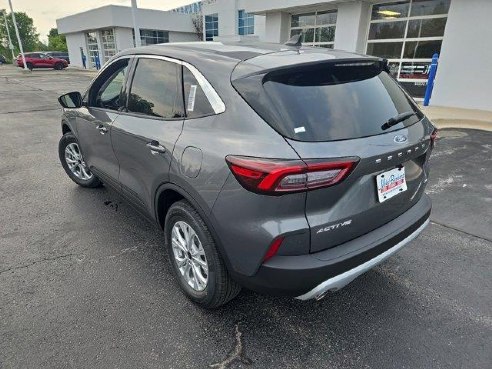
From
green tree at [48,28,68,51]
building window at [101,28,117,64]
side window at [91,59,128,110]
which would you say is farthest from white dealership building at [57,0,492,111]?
green tree at [48,28,68,51]

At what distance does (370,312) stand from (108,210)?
3058mm

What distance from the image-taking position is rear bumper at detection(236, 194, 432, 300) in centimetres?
193

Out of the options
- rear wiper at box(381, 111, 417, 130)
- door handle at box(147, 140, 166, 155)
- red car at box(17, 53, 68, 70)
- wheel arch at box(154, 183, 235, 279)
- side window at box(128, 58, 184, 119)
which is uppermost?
side window at box(128, 58, 184, 119)

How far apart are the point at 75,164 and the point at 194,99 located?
311 centimetres

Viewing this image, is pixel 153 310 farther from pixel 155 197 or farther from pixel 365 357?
pixel 365 357

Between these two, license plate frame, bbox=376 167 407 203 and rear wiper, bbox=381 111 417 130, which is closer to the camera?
license plate frame, bbox=376 167 407 203

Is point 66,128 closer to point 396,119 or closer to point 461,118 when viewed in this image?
point 396,119

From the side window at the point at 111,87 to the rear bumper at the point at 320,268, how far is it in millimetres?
2185

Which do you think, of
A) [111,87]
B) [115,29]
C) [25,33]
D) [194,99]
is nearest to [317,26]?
[111,87]

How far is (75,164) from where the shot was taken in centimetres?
475

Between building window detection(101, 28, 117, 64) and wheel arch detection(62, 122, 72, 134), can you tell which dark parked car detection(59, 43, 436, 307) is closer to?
wheel arch detection(62, 122, 72, 134)

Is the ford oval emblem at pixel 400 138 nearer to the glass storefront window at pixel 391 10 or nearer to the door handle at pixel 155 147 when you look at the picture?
the door handle at pixel 155 147

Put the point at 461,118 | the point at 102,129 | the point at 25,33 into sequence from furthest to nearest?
the point at 25,33 < the point at 461,118 < the point at 102,129

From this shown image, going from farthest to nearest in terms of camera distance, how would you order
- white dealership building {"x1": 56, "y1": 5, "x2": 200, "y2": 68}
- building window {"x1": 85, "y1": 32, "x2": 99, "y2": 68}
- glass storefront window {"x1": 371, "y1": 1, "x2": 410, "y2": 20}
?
building window {"x1": 85, "y1": 32, "x2": 99, "y2": 68}, white dealership building {"x1": 56, "y1": 5, "x2": 200, "y2": 68}, glass storefront window {"x1": 371, "y1": 1, "x2": 410, "y2": 20}
